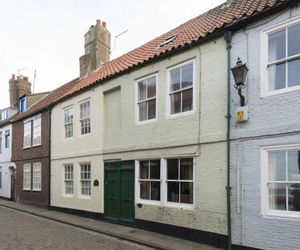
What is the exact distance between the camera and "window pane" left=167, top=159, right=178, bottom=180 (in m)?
12.0

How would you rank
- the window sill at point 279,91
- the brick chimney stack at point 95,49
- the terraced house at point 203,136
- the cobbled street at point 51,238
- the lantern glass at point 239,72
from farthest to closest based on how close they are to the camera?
the brick chimney stack at point 95,49
the cobbled street at point 51,238
the lantern glass at point 239,72
the terraced house at point 203,136
the window sill at point 279,91

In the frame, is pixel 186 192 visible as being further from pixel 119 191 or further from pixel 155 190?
pixel 119 191

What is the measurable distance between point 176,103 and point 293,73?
4.18 m

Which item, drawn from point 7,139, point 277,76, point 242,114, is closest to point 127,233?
point 242,114

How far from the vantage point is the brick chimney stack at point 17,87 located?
Answer: 3155cm

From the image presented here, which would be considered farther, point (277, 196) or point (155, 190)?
point (155, 190)

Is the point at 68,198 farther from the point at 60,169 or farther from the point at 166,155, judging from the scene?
the point at 166,155

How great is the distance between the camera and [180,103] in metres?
12.0

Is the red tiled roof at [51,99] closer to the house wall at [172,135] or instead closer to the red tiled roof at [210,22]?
the house wall at [172,135]

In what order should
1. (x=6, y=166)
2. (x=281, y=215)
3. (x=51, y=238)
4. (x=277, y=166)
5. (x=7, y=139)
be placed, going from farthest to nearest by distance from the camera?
(x=7, y=139)
(x=6, y=166)
(x=51, y=238)
(x=277, y=166)
(x=281, y=215)

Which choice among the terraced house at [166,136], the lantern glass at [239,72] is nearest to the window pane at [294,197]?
the terraced house at [166,136]

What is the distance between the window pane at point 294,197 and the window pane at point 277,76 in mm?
2302

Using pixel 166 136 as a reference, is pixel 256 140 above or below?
below

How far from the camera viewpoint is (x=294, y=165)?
8.61m
